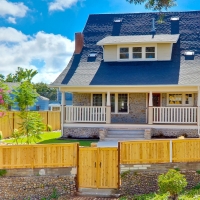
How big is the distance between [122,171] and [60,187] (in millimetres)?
2324

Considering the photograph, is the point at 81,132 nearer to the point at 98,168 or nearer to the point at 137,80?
the point at 137,80

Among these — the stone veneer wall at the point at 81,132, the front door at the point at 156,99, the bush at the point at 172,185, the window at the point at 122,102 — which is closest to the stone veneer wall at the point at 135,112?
the window at the point at 122,102

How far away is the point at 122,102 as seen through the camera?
69.3ft

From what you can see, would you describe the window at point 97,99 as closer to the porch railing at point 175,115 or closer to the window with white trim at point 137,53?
the window with white trim at point 137,53

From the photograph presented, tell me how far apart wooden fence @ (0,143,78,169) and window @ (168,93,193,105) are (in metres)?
9.84

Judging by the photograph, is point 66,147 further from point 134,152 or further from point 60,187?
point 134,152

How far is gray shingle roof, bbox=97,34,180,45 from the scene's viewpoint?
20.6 m

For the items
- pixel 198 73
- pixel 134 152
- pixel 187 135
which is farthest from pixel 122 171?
pixel 198 73

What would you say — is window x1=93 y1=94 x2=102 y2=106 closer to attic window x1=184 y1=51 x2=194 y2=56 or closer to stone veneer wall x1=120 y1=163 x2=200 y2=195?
attic window x1=184 y1=51 x2=194 y2=56

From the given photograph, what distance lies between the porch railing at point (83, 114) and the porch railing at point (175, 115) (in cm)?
314

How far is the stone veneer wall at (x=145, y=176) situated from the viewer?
12.5m

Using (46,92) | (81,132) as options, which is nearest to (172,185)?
(81,132)

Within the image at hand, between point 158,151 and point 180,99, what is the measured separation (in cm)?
835

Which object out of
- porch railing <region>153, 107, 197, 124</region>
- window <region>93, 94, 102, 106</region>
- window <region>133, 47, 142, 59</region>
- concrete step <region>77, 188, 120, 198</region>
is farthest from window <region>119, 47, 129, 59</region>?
concrete step <region>77, 188, 120, 198</region>
